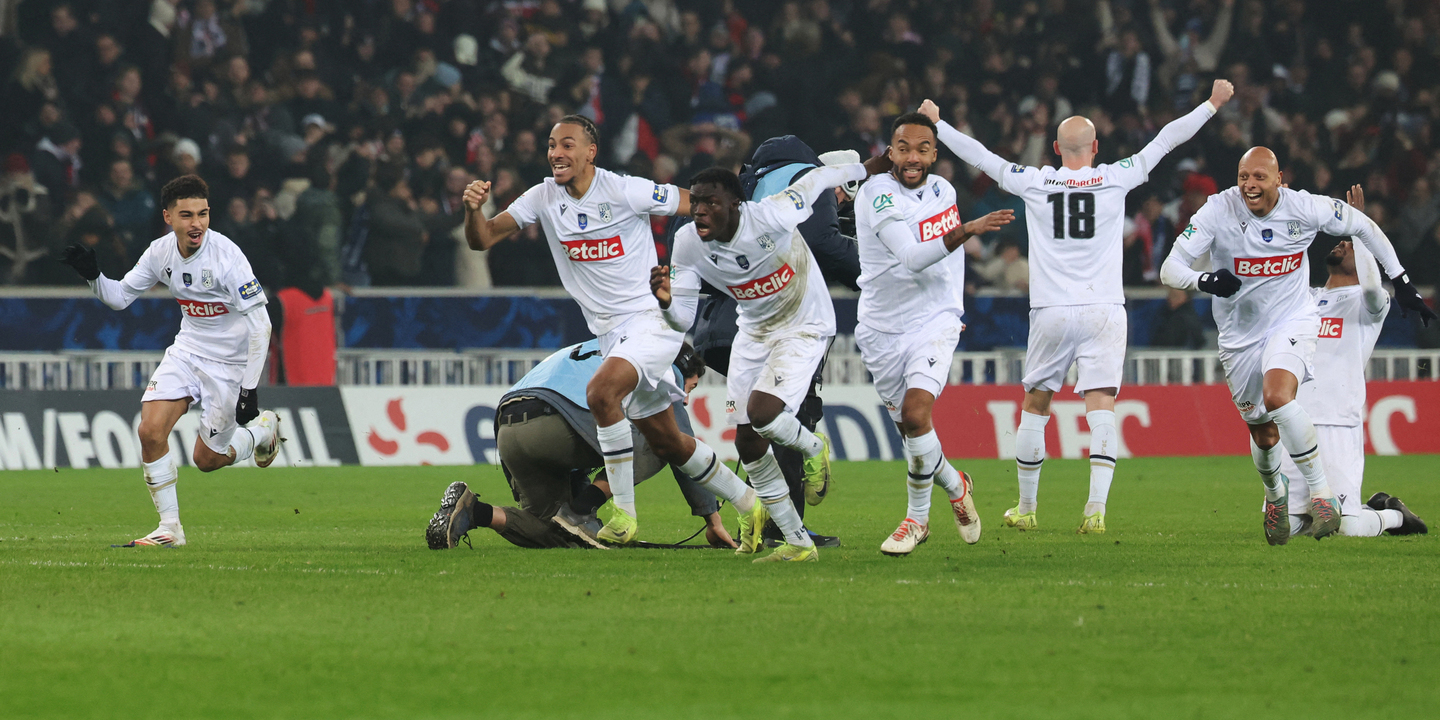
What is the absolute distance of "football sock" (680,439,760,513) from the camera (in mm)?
8031

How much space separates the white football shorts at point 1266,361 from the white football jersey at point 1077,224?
1059 millimetres

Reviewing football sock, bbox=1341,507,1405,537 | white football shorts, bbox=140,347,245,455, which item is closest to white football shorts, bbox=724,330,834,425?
white football shorts, bbox=140,347,245,455

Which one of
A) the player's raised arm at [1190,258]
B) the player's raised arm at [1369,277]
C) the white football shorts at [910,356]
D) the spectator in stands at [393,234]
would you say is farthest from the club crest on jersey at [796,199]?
the spectator in stands at [393,234]

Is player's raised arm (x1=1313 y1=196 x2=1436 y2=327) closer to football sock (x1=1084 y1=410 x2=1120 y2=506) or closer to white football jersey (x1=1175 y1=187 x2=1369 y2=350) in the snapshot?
white football jersey (x1=1175 y1=187 x2=1369 y2=350)

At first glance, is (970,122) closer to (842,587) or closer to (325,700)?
(842,587)

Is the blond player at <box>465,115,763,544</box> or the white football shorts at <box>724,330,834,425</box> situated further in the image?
the blond player at <box>465,115,763,544</box>

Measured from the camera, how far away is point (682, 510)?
11766 millimetres

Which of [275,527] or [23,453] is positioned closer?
[275,527]

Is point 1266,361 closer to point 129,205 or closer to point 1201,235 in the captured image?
point 1201,235

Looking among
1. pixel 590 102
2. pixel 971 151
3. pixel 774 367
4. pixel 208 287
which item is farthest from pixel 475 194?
pixel 590 102

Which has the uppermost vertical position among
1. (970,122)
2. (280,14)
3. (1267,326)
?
(280,14)

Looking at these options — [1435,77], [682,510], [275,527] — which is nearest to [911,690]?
[275,527]

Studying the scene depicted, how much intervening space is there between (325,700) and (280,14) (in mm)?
16940

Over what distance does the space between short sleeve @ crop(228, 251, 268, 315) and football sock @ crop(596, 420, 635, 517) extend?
8.02 feet
